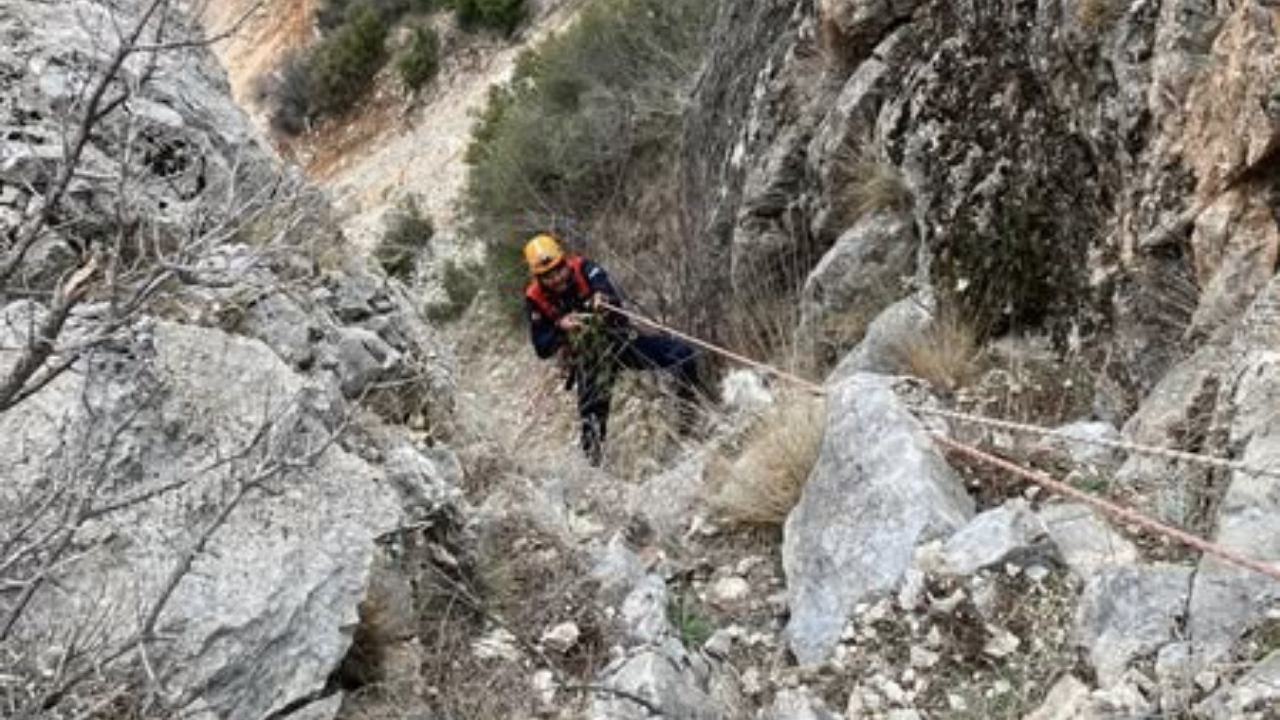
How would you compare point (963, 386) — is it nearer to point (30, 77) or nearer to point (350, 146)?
point (30, 77)

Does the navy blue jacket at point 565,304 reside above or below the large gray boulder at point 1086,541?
above

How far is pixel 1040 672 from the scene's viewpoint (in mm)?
3629

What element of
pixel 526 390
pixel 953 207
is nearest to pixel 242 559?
pixel 953 207

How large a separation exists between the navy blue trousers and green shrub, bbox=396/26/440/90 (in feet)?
42.6

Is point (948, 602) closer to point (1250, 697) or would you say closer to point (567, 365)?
point (1250, 697)

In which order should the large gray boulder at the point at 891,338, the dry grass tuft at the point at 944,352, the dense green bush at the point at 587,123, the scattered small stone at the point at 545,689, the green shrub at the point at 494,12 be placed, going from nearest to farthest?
1. the scattered small stone at the point at 545,689
2. the dry grass tuft at the point at 944,352
3. the large gray boulder at the point at 891,338
4. the dense green bush at the point at 587,123
5. the green shrub at the point at 494,12

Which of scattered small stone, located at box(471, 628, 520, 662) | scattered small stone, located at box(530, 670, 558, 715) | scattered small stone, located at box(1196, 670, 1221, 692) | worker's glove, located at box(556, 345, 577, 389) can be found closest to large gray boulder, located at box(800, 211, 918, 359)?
worker's glove, located at box(556, 345, 577, 389)

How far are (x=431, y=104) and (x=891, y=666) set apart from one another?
54.5 feet

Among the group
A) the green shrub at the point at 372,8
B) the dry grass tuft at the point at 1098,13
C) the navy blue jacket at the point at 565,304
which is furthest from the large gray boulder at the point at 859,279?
the green shrub at the point at 372,8

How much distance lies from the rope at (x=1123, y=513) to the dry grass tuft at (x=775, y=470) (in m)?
0.46

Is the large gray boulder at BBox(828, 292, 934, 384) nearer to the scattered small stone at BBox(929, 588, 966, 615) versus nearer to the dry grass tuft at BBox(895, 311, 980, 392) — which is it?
the dry grass tuft at BBox(895, 311, 980, 392)

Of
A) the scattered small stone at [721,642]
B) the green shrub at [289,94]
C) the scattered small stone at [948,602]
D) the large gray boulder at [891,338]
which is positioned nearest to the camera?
the scattered small stone at [948,602]

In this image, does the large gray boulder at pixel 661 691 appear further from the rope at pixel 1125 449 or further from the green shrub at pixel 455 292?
the green shrub at pixel 455 292

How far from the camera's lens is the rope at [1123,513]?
313 centimetres
